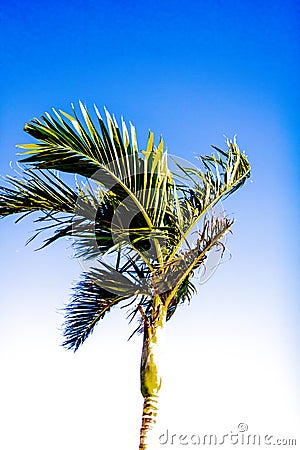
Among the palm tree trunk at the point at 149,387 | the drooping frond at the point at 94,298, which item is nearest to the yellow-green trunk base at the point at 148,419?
the palm tree trunk at the point at 149,387

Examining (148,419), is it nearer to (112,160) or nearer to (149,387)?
(149,387)

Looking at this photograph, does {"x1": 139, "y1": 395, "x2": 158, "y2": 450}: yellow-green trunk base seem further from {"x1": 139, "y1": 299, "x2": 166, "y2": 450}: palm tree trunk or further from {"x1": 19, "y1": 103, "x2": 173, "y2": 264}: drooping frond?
{"x1": 19, "y1": 103, "x2": 173, "y2": 264}: drooping frond

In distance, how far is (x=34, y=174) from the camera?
221 inches

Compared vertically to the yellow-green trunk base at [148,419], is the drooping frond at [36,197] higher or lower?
higher

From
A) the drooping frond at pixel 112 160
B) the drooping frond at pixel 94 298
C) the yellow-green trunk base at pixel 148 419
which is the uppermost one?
the drooping frond at pixel 112 160

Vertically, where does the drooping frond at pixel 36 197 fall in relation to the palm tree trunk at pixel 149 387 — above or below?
above

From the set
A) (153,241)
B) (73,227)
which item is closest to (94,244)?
(73,227)

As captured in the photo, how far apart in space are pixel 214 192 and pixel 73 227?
1645 mm

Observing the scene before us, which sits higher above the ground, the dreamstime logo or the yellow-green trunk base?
the dreamstime logo

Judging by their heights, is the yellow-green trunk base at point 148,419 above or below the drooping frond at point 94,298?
below

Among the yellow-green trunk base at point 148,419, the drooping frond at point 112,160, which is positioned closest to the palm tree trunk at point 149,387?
the yellow-green trunk base at point 148,419

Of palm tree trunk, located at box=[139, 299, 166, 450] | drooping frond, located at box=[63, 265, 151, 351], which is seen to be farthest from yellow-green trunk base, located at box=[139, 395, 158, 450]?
drooping frond, located at box=[63, 265, 151, 351]

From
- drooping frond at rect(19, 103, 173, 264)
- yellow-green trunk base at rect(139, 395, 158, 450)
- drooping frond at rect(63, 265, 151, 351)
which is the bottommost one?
yellow-green trunk base at rect(139, 395, 158, 450)

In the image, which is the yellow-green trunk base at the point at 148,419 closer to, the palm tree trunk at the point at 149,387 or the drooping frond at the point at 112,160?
the palm tree trunk at the point at 149,387
